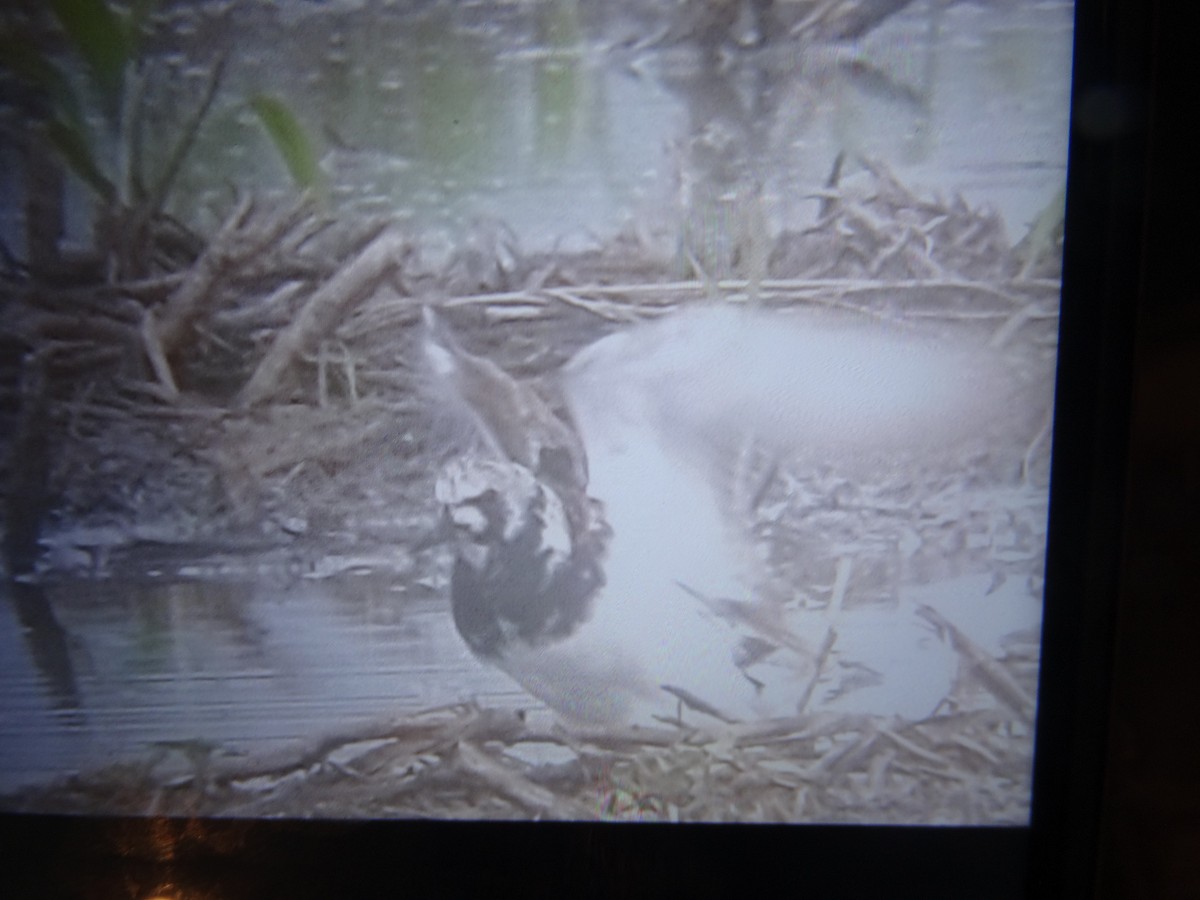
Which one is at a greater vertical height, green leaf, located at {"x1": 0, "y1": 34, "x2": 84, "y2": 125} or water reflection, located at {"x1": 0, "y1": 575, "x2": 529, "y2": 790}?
green leaf, located at {"x1": 0, "y1": 34, "x2": 84, "y2": 125}

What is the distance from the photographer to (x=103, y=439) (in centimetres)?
80

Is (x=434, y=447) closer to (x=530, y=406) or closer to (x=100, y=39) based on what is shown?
(x=530, y=406)

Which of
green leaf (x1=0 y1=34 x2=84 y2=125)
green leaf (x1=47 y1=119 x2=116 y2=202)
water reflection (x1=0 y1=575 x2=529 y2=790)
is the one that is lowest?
water reflection (x1=0 y1=575 x2=529 y2=790)

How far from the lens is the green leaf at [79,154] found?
766 millimetres

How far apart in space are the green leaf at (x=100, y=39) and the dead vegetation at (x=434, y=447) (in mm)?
165

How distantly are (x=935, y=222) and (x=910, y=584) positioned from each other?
352mm

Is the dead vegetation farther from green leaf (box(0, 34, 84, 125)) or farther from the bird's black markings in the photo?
green leaf (box(0, 34, 84, 125))

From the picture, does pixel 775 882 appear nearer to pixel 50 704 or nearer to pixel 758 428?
pixel 758 428

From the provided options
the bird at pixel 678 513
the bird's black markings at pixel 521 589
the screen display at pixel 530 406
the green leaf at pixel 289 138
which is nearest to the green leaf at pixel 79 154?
the screen display at pixel 530 406

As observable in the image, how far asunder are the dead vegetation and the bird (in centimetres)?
3

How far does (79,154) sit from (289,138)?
20 centimetres

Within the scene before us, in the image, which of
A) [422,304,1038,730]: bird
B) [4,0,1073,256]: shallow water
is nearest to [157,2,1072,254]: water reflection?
[4,0,1073,256]: shallow water

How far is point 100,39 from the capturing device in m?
0.76

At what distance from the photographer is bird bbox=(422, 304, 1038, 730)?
2.56ft
